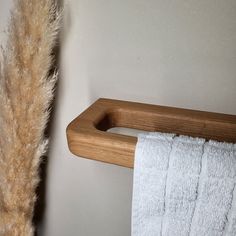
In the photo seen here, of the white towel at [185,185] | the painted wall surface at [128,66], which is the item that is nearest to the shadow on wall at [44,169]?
the painted wall surface at [128,66]

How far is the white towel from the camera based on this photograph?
33 centimetres

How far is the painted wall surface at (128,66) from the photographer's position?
441mm

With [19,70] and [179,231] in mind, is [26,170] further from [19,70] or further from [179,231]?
[179,231]

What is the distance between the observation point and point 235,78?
446 millimetres

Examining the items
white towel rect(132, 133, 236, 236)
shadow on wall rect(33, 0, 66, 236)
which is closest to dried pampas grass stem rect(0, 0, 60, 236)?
shadow on wall rect(33, 0, 66, 236)

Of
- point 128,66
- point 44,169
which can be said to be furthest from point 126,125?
point 44,169

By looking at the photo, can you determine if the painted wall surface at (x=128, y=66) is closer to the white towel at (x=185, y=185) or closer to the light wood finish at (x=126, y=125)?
the light wood finish at (x=126, y=125)

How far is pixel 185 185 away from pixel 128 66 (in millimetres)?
251

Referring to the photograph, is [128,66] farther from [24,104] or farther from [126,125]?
[24,104]

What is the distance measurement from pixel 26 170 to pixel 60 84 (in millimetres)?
202

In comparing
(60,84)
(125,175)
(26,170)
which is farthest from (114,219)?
(60,84)

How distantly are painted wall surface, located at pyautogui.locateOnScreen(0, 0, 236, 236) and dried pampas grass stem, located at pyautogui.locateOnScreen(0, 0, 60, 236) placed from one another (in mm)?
46

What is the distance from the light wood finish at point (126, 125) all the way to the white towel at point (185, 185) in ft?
0.11

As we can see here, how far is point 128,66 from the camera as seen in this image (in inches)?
19.7
